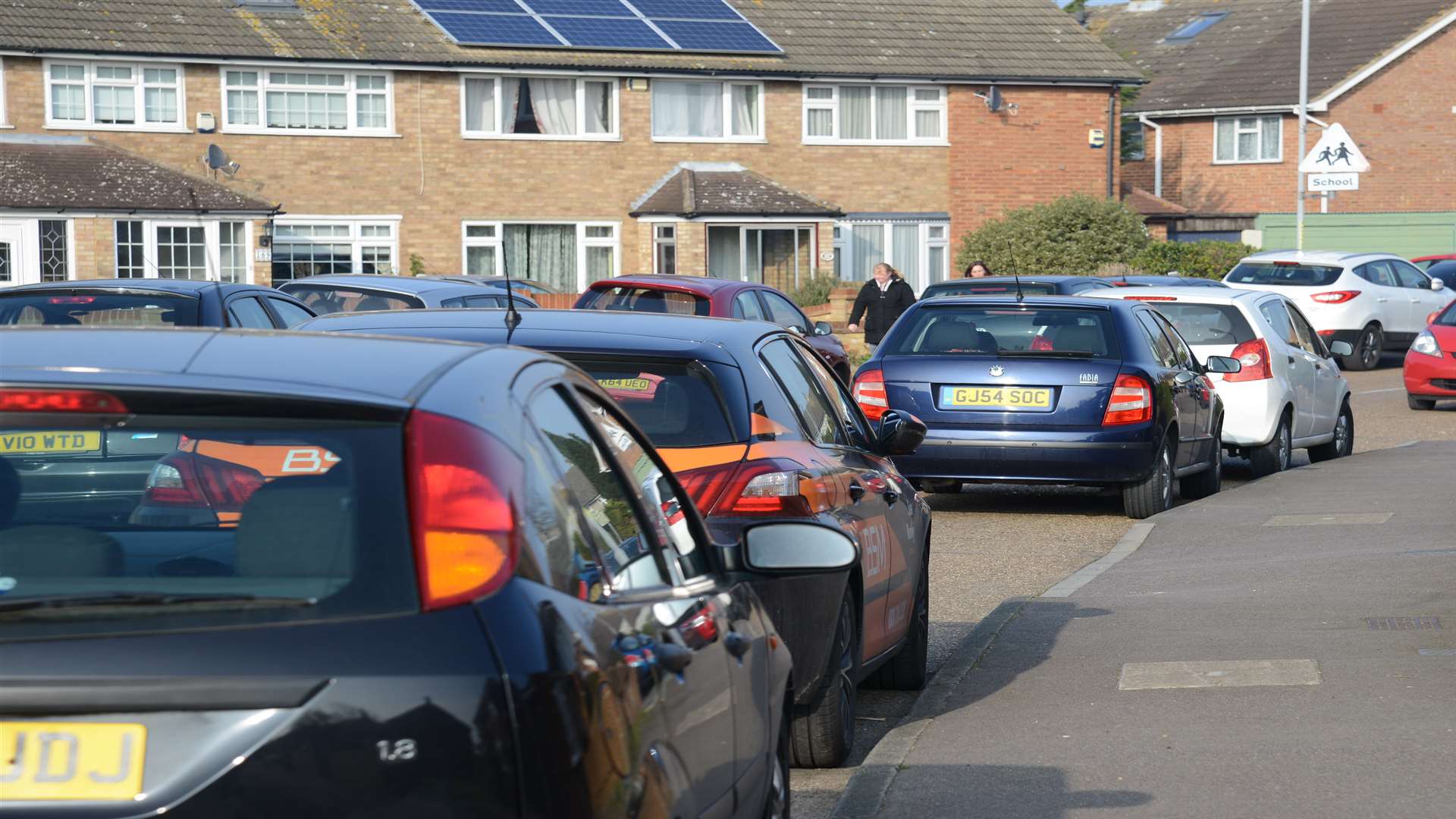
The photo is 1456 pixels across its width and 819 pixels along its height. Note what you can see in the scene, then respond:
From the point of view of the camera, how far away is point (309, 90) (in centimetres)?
3584

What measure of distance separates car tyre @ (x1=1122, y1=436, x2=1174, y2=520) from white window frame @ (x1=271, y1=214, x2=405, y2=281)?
82.4ft

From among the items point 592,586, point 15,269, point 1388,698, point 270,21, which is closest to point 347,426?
point 592,586

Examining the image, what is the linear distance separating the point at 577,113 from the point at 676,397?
32802 millimetres

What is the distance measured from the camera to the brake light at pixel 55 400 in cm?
274

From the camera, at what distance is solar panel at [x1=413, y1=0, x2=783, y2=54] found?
3722cm

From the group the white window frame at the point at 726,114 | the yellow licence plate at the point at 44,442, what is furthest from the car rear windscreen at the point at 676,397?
the white window frame at the point at 726,114

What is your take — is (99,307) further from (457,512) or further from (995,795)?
(457,512)

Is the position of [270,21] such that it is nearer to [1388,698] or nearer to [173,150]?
[173,150]

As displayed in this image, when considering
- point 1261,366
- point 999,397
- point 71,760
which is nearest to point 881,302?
point 1261,366

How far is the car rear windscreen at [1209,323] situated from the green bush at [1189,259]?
20.0m

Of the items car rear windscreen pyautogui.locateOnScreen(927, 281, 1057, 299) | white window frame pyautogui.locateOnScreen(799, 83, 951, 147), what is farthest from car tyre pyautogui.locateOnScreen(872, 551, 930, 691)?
white window frame pyautogui.locateOnScreen(799, 83, 951, 147)

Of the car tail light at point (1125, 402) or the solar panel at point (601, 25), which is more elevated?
the solar panel at point (601, 25)

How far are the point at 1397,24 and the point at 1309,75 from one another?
2979 millimetres

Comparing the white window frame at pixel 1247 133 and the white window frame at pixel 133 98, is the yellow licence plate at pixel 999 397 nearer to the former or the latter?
the white window frame at pixel 133 98
